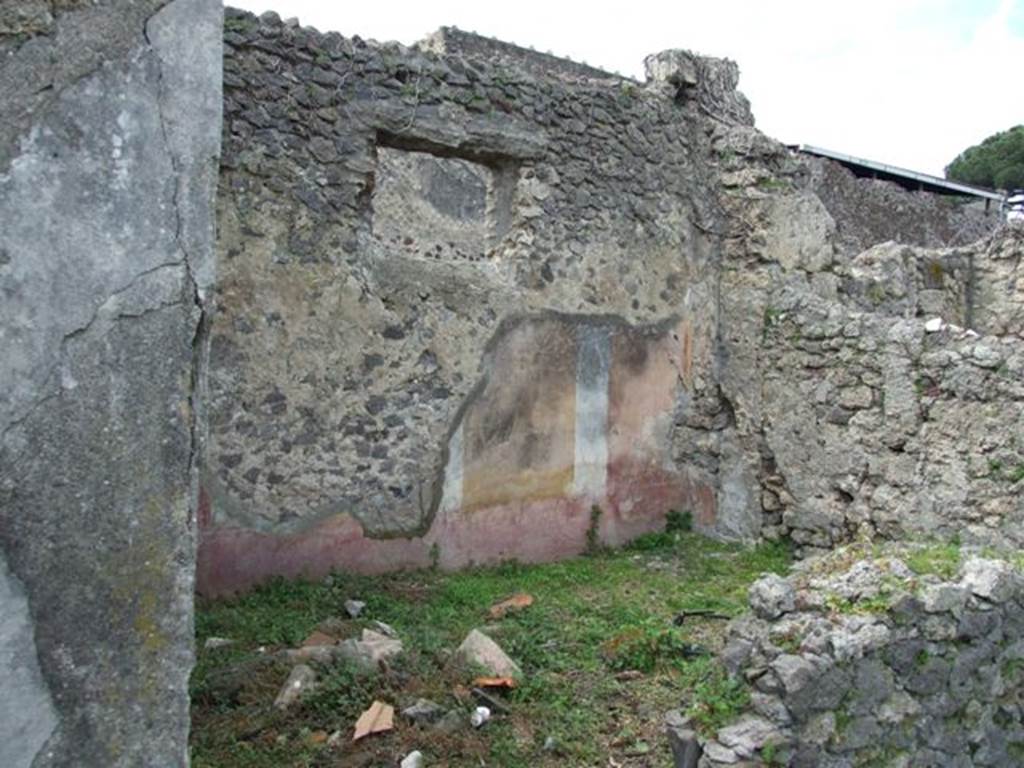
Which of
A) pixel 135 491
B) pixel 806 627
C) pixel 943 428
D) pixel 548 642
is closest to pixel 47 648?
pixel 135 491

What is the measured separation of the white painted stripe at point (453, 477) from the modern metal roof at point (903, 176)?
1632cm

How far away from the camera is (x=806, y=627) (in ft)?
10.6

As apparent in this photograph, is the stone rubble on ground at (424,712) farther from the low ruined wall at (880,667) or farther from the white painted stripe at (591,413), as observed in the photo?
the white painted stripe at (591,413)

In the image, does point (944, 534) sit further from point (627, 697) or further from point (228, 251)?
point (228, 251)

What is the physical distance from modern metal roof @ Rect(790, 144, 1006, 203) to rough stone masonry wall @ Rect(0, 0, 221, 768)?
19458 mm

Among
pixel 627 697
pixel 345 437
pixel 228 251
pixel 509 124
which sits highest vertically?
pixel 509 124

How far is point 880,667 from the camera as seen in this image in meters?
3.22

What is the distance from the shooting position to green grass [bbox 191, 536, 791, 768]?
11.0 ft

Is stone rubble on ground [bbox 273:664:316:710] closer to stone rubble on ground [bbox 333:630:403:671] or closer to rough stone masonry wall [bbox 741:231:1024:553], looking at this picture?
stone rubble on ground [bbox 333:630:403:671]

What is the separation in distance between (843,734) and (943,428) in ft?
10.1

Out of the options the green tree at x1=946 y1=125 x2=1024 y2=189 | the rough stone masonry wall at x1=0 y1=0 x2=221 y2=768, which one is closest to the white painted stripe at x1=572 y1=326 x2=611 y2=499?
the rough stone masonry wall at x1=0 y1=0 x2=221 y2=768

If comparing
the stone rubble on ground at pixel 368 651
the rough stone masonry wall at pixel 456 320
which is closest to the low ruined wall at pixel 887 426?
the rough stone masonry wall at pixel 456 320

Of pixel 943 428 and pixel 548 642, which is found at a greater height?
pixel 943 428

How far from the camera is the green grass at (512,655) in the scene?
11.0 ft
